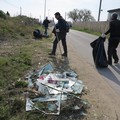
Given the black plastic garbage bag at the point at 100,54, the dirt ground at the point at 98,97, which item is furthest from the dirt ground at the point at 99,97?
the black plastic garbage bag at the point at 100,54

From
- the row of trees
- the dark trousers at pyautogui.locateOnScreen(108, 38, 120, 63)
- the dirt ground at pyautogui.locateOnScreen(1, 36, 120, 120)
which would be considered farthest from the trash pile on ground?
the row of trees

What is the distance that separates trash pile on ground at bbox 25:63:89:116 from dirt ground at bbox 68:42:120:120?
20 centimetres

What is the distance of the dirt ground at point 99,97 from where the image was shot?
452 centimetres

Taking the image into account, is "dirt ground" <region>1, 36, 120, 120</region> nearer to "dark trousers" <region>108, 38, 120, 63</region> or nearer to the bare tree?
"dark trousers" <region>108, 38, 120, 63</region>

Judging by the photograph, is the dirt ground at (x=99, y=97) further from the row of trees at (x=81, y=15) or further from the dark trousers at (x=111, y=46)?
the row of trees at (x=81, y=15)

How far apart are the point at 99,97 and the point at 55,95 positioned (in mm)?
1023

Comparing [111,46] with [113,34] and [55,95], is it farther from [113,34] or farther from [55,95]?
[55,95]

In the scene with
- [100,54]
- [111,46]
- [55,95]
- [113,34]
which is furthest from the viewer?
[111,46]

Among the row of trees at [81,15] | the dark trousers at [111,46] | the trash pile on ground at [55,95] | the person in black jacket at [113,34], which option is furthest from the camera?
the row of trees at [81,15]

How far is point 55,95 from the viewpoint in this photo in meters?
4.97

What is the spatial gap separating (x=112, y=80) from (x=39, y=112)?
3.15 m

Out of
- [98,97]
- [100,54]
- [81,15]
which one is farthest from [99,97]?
[81,15]

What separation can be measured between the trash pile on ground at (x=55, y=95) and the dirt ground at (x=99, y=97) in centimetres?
20

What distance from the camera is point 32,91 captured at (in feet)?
17.1
